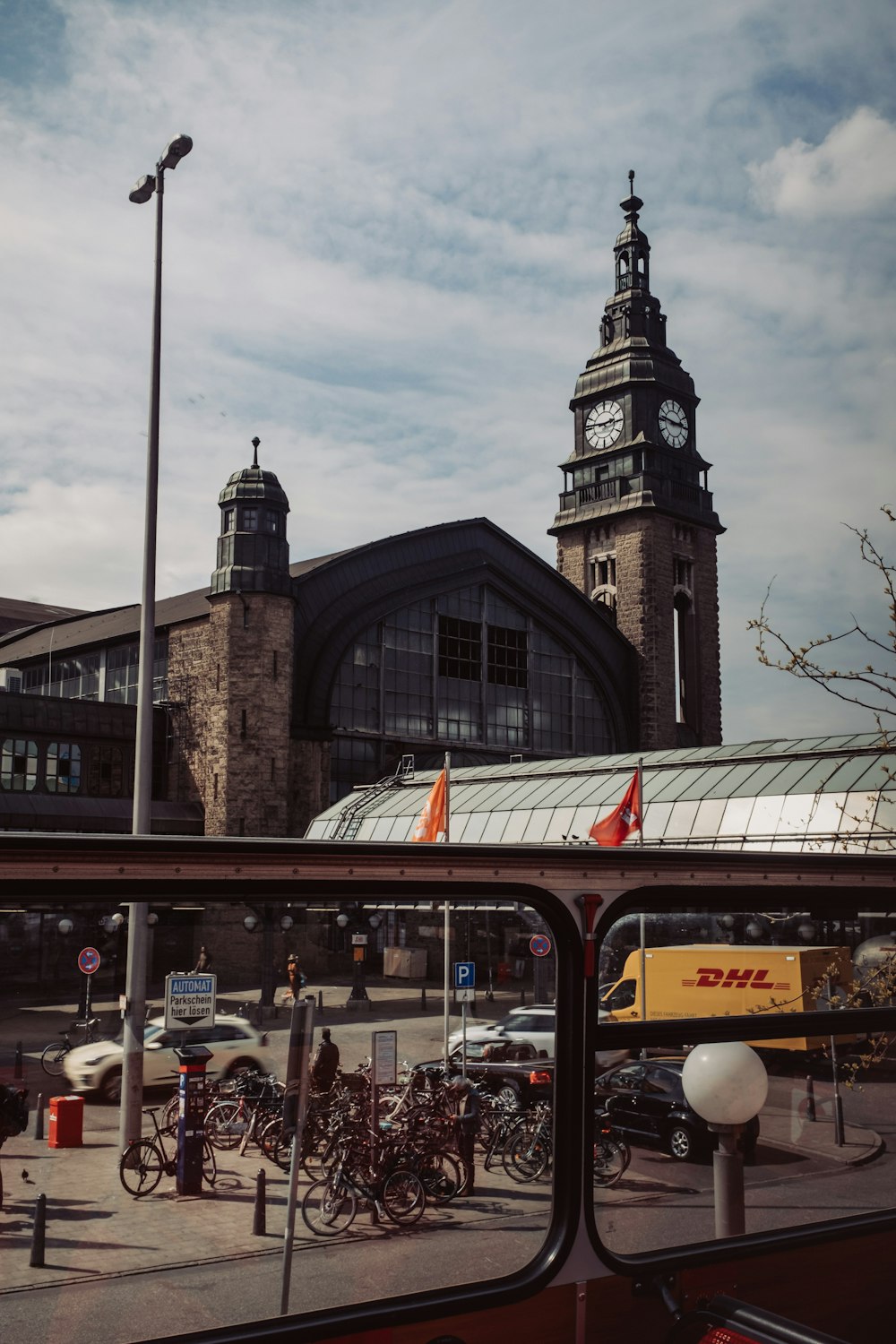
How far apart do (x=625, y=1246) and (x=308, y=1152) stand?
109cm

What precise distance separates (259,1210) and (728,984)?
164 centimetres

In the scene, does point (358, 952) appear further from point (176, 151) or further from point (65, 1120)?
point (176, 151)

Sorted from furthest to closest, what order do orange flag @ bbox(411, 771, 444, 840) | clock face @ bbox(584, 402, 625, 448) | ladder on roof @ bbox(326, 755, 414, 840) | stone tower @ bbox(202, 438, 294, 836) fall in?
clock face @ bbox(584, 402, 625, 448) < stone tower @ bbox(202, 438, 294, 836) < ladder on roof @ bbox(326, 755, 414, 840) < orange flag @ bbox(411, 771, 444, 840)

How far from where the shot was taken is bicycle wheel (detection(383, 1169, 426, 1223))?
3.31 meters

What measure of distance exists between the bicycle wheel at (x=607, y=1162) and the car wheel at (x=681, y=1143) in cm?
23

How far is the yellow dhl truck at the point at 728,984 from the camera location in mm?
3666

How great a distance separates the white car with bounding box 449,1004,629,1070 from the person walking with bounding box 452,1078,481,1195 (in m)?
0.14

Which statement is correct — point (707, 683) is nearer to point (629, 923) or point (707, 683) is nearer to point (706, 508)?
point (706, 508)

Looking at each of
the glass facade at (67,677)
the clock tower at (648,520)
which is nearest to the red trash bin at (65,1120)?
the glass facade at (67,677)

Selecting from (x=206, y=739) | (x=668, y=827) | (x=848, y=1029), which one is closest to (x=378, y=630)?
(x=206, y=739)

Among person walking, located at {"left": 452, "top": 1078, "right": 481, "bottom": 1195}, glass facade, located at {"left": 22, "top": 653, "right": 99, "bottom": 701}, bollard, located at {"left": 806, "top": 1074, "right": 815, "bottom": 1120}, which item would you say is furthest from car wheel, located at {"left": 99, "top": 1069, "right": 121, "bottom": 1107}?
glass facade, located at {"left": 22, "top": 653, "right": 99, "bottom": 701}

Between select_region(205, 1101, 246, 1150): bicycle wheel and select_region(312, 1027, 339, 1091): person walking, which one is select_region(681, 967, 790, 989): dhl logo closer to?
select_region(312, 1027, 339, 1091): person walking

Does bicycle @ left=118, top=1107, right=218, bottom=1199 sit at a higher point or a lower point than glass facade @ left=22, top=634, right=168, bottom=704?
lower

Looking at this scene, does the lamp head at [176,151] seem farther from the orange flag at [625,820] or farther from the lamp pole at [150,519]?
the orange flag at [625,820]
